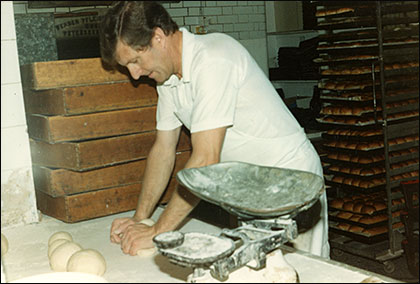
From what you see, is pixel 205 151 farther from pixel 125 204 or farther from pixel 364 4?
pixel 364 4

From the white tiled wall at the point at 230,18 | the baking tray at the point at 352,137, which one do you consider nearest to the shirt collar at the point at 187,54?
the baking tray at the point at 352,137

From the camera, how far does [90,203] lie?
245cm

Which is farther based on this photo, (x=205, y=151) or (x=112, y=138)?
(x=112, y=138)

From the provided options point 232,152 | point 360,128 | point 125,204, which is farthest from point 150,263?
point 360,128

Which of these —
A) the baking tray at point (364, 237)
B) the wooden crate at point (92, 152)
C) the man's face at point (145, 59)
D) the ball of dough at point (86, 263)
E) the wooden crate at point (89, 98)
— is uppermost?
the man's face at point (145, 59)

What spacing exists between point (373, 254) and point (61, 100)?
9.90 ft

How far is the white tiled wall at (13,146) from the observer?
237cm

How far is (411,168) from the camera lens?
4.36 m

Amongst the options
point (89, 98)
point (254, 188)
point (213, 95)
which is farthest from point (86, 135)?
point (254, 188)

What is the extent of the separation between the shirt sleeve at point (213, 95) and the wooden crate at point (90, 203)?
763mm

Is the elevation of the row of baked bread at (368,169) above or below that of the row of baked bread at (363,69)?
below

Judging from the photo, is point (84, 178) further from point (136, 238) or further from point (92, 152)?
point (136, 238)

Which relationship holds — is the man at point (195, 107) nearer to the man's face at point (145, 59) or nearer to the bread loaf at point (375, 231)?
the man's face at point (145, 59)

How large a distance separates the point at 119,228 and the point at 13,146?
2.29 feet
